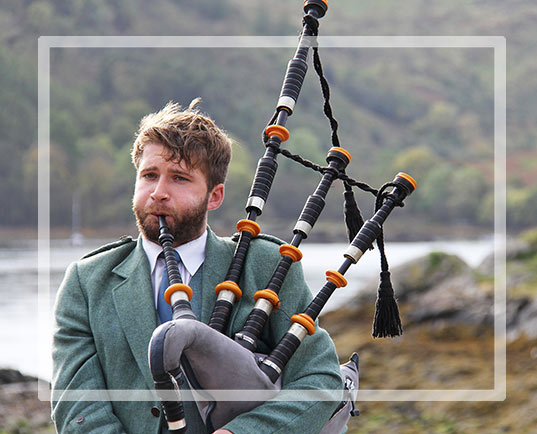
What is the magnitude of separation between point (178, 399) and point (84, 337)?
406 mm

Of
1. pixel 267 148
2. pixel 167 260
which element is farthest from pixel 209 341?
pixel 267 148

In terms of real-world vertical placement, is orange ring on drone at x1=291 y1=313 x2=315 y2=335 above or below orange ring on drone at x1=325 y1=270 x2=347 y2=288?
below

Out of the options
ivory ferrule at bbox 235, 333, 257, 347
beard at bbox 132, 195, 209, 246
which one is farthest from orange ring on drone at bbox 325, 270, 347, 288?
beard at bbox 132, 195, 209, 246

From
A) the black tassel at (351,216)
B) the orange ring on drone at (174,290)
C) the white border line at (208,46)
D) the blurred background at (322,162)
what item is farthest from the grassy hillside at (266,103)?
the orange ring on drone at (174,290)

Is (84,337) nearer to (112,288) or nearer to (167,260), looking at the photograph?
(112,288)

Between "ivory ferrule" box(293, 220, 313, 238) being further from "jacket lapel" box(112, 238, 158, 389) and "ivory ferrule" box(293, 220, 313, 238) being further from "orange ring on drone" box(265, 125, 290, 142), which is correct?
"jacket lapel" box(112, 238, 158, 389)

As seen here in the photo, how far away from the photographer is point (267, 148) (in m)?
2.50

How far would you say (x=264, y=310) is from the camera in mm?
2197

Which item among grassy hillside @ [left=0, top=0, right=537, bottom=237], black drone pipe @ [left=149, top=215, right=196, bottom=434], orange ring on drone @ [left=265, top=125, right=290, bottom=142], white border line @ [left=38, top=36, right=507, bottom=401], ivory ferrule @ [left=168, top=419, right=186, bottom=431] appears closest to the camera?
black drone pipe @ [left=149, top=215, right=196, bottom=434]

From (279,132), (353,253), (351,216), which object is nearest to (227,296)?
(353,253)

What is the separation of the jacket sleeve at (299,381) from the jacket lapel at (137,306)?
1.15ft

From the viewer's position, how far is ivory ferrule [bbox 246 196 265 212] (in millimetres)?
2392

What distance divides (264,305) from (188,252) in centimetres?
31

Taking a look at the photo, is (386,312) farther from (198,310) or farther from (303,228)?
(198,310)
